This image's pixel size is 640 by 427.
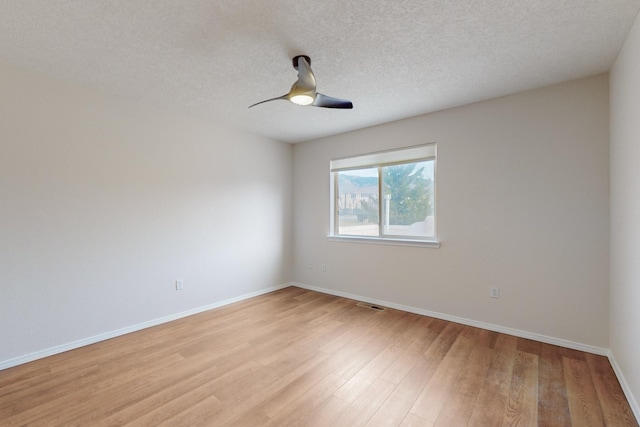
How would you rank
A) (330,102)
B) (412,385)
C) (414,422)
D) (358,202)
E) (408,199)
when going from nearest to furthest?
(414,422) → (412,385) → (330,102) → (408,199) → (358,202)

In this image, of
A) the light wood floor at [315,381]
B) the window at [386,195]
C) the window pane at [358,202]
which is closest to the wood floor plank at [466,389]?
the light wood floor at [315,381]

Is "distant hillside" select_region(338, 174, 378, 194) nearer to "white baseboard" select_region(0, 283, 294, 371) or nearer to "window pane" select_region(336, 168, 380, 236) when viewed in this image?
"window pane" select_region(336, 168, 380, 236)

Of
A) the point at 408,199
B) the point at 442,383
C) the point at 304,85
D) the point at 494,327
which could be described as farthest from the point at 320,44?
the point at 494,327

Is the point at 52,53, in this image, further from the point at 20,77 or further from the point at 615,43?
the point at 615,43

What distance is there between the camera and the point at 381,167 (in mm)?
4039

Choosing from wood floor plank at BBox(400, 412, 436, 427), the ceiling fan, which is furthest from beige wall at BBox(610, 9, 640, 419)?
the ceiling fan

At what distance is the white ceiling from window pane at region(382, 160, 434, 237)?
0.97 metres

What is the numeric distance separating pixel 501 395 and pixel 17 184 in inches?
164

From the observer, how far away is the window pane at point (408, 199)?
3.59 meters

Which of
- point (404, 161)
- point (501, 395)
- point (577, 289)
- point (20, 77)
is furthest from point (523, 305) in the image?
point (20, 77)

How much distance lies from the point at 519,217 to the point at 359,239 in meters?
1.97

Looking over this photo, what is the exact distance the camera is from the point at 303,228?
15.8 ft

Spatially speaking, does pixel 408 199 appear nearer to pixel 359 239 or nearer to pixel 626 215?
pixel 359 239

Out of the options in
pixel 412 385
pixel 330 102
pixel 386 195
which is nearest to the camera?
pixel 412 385
